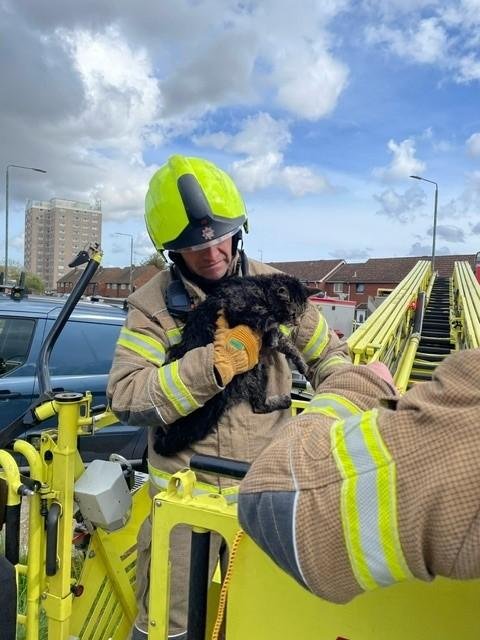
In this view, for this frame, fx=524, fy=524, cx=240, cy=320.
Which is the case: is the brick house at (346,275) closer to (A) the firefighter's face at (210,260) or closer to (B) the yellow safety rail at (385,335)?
(B) the yellow safety rail at (385,335)

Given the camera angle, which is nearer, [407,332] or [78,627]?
[78,627]

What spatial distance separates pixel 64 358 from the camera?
4.78 metres

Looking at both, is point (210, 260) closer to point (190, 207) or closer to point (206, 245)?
point (206, 245)

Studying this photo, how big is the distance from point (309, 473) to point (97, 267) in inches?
69.9

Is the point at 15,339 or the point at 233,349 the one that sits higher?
the point at 233,349

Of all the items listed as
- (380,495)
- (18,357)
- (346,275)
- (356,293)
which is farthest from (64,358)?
(346,275)

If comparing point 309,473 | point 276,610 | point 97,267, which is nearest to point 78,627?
point 276,610

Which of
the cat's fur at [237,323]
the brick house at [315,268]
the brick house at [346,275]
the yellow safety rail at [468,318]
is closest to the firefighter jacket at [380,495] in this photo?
the cat's fur at [237,323]

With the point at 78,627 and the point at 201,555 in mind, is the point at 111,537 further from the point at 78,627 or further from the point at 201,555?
the point at 201,555

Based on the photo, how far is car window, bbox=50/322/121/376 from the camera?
476 centimetres

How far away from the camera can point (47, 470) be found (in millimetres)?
1722

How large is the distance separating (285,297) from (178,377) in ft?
1.45

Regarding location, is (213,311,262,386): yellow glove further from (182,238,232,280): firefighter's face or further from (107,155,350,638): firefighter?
(182,238,232,280): firefighter's face

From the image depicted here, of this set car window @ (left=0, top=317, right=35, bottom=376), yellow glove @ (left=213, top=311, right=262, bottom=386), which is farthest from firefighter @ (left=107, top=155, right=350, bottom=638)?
car window @ (left=0, top=317, right=35, bottom=376)
